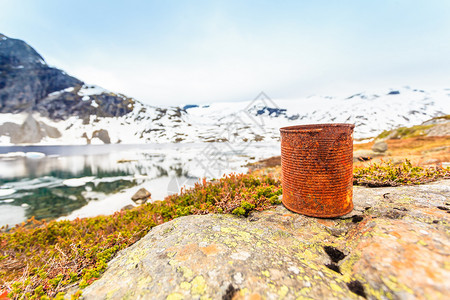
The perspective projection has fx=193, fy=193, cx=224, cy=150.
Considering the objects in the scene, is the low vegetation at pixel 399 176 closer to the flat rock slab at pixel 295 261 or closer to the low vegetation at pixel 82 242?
the flat rock slab at pixel 295 261

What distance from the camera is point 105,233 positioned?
5.19 m

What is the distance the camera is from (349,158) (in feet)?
12.6

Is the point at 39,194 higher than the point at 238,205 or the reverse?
the reverse

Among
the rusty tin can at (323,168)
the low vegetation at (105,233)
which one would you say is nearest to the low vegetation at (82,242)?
the low vegetation at (105,233)

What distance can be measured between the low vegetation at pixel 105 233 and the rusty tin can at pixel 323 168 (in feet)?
3.36

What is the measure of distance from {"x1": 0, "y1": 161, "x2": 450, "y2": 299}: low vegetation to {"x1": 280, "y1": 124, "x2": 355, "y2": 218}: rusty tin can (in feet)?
3.36

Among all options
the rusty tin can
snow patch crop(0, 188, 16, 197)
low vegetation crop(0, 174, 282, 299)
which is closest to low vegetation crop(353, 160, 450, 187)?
the rusty tin can

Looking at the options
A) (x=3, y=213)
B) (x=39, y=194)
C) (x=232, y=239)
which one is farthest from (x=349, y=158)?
(x=39, y=194)

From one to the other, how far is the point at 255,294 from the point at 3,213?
2140cm

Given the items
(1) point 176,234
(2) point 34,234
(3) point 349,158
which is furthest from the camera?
(2) point 34,234

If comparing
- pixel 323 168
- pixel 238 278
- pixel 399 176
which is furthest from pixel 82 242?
pixel 399 176

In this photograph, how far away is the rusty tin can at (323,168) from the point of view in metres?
3.59

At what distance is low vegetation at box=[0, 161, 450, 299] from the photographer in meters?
3.24

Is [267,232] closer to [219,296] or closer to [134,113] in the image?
[219,296]
